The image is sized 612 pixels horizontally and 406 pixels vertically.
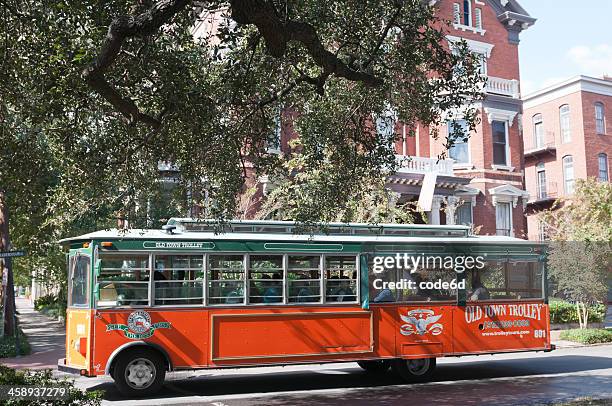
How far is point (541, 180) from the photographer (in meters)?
44.4

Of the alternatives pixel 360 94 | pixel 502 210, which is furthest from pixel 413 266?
pixel 502 210

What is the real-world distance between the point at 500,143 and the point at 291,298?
76.3 feet

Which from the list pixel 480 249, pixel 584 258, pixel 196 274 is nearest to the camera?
pixel 196 274

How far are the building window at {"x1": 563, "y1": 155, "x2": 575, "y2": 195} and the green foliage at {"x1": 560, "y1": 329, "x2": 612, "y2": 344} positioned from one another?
2134 cm

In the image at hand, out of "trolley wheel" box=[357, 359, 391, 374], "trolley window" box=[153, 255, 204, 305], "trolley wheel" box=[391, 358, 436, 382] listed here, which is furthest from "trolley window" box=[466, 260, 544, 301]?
"trolley window" box=[153, 255, 204, 305]

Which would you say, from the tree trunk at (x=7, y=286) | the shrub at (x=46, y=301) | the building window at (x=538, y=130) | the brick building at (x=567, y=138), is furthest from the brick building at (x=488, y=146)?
the shrub at (x=46, y=301)

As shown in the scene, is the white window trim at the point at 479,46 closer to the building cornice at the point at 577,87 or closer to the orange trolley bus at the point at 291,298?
the building cornice at the point at 577,87

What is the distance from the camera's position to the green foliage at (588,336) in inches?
829

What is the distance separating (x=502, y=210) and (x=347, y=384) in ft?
71.2

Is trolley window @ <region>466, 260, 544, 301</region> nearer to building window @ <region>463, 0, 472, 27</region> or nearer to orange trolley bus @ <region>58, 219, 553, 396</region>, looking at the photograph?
orange trolley bus @ <region>58, 219, 553, 396</region>

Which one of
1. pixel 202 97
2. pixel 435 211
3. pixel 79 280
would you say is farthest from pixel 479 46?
pixel 79 280

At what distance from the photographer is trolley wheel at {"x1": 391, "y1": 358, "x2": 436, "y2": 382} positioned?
14078 mm

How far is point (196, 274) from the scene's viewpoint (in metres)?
12.5

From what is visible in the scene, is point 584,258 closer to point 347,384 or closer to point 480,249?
point 480,249
